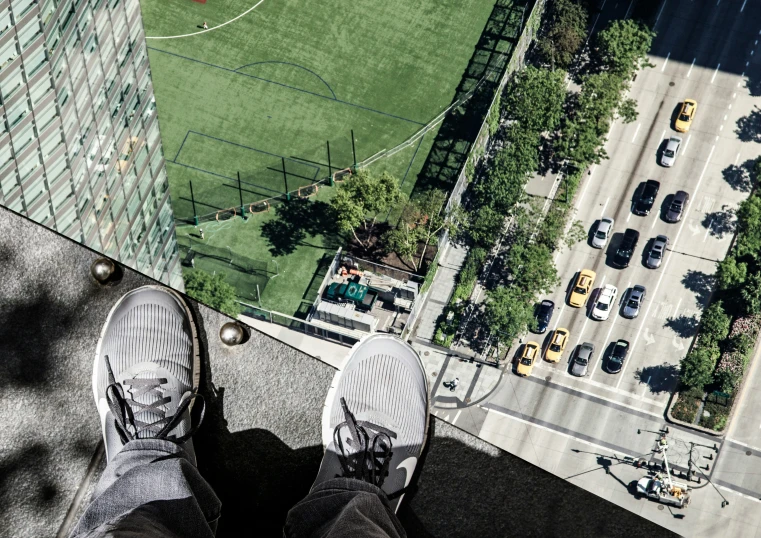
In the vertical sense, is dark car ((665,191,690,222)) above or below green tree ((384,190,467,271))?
above

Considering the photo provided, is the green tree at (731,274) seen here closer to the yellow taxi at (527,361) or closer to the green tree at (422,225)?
the yellow taxi at (527,361)

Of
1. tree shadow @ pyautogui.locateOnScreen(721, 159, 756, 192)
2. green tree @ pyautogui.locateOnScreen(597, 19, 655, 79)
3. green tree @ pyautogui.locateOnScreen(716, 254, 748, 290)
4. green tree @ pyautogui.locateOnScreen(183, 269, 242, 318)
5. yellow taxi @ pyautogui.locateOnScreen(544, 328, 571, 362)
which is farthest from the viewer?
green tree @ pyautogui.locateOnScreen(597, 19, 655, 79)

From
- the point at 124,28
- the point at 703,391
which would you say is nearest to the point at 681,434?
the point at 703,391

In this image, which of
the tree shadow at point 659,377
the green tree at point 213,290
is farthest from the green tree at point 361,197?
the tree shadow at point 659,377

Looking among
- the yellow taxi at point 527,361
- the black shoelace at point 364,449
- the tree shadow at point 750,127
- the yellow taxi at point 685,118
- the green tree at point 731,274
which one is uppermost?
the tree shadow at point 750,127

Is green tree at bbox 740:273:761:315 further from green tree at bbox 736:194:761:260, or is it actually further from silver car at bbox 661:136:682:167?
silver car at bbox 661:136:682:167

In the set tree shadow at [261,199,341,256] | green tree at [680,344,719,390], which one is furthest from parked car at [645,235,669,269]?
tree shadow at [261,199,341,256]

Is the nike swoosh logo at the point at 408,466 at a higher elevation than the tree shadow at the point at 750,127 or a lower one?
lower
